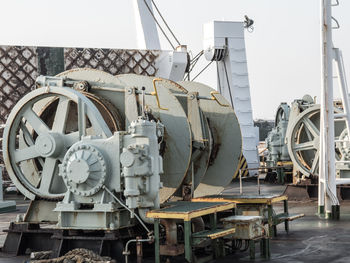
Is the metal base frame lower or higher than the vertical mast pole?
lower

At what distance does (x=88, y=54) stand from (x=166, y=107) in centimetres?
1417

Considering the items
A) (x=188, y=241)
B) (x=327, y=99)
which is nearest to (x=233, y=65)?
(x=327, y=99)

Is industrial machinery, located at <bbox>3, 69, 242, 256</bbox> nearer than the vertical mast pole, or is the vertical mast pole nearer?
industrial machinery, located at <bbox>3, 69, 242, 256</bbox>

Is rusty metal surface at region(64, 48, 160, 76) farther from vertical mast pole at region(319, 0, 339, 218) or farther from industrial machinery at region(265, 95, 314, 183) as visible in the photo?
vertical mast pole at region(319, 0, 339, 218)

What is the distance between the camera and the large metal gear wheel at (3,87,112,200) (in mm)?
9352

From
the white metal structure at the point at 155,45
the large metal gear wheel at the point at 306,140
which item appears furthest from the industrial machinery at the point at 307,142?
the white metal structure at the point at 155,45

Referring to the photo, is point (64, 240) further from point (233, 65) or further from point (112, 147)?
point (233, 65)

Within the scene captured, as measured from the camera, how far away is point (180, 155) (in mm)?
10016

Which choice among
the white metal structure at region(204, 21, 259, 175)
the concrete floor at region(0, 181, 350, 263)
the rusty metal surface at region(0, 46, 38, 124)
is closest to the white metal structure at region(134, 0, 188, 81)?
the white metal structure at region(204, 21, 259, 175)

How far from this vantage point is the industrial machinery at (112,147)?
8.71m

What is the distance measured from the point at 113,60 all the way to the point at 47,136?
14.9 meters

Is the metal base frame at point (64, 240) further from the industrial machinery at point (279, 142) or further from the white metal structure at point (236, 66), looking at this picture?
the white metal structure at point (236, 66)

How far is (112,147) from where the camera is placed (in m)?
8.77

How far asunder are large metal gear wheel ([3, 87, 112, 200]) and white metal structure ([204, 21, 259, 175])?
1699 cm
